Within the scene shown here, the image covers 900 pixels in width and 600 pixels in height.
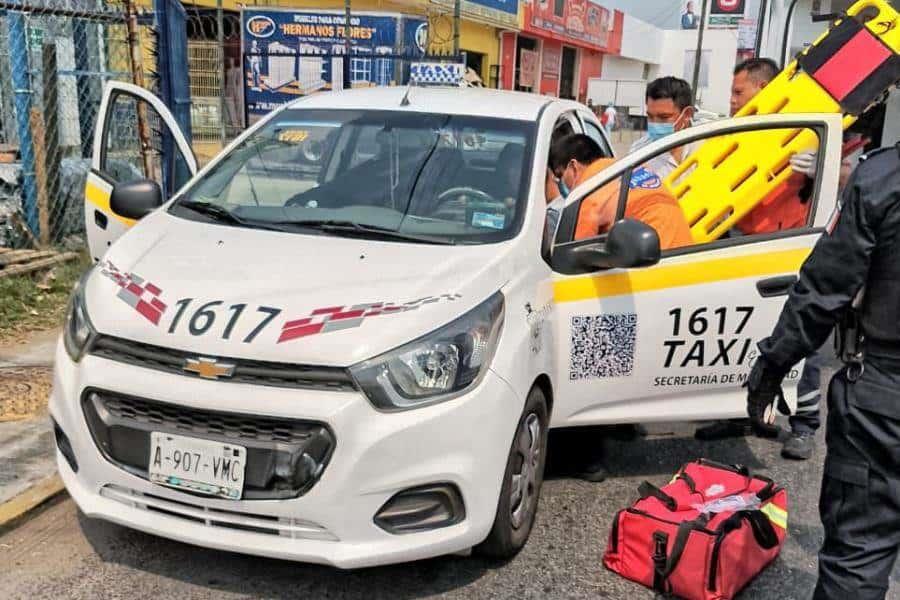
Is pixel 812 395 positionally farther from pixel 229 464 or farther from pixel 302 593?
pixel 229 464

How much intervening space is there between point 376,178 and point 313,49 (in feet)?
35.3

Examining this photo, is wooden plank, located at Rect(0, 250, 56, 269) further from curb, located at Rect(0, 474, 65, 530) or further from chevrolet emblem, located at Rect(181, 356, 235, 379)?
chevrolet emblem, located at Rect(181, 356, 235, 379)

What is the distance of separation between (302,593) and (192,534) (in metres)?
0.50

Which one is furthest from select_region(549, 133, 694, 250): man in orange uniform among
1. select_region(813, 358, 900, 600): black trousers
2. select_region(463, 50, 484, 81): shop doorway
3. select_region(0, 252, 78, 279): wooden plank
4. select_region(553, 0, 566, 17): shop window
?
select_region(553, 0, 566, 17): shop window

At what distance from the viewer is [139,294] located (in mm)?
2826

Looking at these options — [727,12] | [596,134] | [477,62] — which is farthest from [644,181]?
[477,62]

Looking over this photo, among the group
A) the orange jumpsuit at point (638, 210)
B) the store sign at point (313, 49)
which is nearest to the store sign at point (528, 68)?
the store sign at point (313, 49)

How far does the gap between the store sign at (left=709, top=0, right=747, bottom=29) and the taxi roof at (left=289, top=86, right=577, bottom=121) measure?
66.1ft

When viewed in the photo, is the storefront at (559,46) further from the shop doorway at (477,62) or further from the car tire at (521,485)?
the car tire at (521,485)

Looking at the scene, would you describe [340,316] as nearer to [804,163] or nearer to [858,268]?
[858,268]

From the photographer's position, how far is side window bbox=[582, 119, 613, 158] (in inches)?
183

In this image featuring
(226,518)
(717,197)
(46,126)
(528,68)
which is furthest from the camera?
(528,68)

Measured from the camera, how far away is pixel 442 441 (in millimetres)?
2580

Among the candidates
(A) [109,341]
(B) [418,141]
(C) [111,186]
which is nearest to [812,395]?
(B) [418,141]
